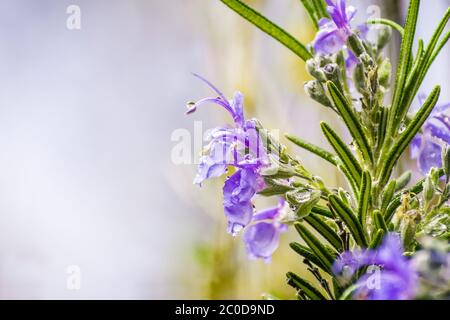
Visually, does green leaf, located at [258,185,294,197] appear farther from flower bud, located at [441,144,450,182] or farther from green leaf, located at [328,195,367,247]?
flower bud, located at [441,144,450,182]

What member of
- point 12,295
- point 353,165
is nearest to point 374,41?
point 353,165

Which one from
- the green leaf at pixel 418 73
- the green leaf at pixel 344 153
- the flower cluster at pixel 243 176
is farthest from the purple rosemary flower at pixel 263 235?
the green leaf at pixel 418 73

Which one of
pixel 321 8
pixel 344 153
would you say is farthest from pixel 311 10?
pixel 344 153

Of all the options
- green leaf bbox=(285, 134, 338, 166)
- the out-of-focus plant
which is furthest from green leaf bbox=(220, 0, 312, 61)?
green leaf bbox=(285, 134, 338, 166)

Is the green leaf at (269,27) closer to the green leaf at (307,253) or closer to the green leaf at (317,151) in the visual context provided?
the green leaf at (317,151)

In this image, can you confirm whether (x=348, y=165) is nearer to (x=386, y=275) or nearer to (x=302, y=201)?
(x=302, y=201)
